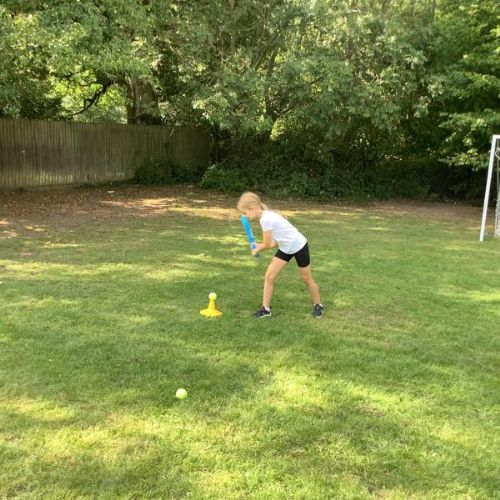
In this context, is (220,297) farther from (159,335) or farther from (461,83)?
(461,83)

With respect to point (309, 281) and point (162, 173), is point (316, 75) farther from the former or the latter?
point (309, 281)

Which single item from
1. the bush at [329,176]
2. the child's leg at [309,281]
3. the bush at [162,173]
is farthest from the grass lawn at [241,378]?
the bush at [162,173]

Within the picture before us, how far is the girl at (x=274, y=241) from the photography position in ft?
17.6

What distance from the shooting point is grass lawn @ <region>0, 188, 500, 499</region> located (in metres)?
3.01

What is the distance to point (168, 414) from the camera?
3.57 m

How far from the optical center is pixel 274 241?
5.52 metres

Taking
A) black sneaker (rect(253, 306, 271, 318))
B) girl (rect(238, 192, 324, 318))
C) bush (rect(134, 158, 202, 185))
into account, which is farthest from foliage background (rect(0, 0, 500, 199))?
black sneaker (rect(253, 306, 271, 318))

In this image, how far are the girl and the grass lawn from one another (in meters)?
0.19

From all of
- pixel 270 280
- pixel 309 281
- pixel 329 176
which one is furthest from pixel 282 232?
pixel 329 176

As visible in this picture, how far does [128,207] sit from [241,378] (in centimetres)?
981

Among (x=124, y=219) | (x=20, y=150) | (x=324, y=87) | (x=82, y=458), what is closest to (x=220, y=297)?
(x=82, y=458)

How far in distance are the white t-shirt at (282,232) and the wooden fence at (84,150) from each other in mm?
11273

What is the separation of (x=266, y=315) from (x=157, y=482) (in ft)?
9.11

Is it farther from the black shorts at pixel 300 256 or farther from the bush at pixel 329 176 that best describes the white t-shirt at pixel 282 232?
the bush at pixel 329 176
